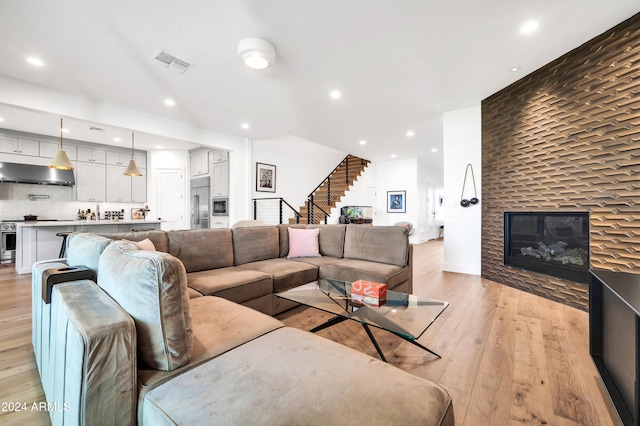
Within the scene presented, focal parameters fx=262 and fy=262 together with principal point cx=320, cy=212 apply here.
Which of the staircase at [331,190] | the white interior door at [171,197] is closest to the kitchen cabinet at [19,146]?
the white interior door at [171,197]

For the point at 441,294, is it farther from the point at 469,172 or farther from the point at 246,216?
the point at 246,216

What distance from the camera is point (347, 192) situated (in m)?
8.96

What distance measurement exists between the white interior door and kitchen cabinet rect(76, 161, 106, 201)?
1167 mm

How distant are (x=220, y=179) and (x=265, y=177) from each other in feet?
3.53

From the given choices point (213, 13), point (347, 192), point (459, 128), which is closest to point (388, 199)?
point (347, 192)

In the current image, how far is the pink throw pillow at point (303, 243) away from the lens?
344 centimetres

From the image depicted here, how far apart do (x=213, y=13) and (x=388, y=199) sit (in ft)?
24.9

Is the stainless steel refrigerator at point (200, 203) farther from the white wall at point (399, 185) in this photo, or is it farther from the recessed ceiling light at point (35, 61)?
the white wall at point (399, 185)

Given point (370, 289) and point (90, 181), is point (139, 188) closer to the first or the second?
point (90, 181)

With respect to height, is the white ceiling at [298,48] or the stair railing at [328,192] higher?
the white ceiling at [298,48]

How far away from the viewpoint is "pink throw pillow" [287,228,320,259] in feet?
11.3

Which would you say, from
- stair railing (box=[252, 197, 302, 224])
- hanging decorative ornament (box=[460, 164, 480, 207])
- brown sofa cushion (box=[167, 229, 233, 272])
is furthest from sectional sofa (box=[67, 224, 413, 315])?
stair railing (box=[252, 197, 302, 224])

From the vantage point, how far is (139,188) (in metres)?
6.95

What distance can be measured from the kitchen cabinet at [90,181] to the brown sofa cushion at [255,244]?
549cm
